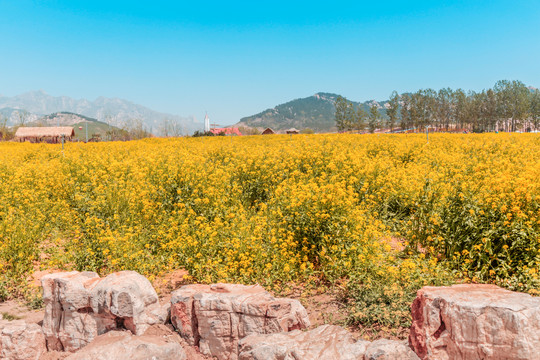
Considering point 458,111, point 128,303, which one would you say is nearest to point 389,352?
point 128,303

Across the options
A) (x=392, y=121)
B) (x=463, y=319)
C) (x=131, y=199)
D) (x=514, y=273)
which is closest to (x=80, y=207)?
(x=131, y=199)

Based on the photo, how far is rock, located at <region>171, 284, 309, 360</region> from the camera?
14.0 ft

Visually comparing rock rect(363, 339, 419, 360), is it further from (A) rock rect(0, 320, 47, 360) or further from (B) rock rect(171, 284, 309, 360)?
(A) rock rect(0, 320, 47, 360)

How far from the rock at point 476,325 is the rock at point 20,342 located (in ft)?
15.2

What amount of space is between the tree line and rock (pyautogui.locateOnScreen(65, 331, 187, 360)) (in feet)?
285

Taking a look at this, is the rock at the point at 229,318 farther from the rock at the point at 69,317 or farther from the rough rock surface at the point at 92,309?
the rock at the point at 69,317

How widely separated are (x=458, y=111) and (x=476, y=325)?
313 ft

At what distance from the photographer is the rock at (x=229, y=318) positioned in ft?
14.0

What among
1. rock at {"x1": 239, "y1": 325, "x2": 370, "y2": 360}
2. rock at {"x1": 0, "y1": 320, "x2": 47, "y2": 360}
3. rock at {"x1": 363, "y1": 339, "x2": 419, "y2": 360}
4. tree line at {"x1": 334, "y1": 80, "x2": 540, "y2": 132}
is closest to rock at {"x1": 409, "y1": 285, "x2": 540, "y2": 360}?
rock at {"x1": 363, "y1": 339, "x2": 419, "y2": 360}

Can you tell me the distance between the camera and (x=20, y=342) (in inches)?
180

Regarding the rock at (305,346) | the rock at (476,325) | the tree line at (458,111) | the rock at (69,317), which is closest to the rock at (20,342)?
the rock at (69,317)

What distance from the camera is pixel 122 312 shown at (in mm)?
4480

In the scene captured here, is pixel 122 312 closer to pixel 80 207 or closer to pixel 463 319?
pixel 463 319

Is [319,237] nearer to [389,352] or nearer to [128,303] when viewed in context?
[389,352]
